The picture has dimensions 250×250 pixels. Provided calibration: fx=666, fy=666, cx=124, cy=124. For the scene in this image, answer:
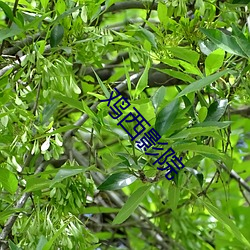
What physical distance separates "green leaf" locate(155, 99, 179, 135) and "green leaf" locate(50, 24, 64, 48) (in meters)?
0.19

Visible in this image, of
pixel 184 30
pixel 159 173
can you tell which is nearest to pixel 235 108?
pixel 184 30

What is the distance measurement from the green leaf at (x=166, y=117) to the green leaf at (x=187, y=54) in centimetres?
9

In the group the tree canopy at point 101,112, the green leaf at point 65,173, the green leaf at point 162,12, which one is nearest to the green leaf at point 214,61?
the tree canopy at point 101,112

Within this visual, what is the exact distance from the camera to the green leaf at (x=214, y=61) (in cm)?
83

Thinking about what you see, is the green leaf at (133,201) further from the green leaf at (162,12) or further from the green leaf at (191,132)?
the green leaf at (162,12)

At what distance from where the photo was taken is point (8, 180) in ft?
2.62

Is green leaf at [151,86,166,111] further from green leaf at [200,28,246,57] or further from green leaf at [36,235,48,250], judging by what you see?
green leaf at [36,235,48,250]

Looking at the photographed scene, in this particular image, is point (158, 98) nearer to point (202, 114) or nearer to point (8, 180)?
point (202, 114)

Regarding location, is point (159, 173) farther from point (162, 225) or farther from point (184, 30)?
point (162, 225)

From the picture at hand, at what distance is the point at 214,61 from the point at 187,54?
4 centimetres

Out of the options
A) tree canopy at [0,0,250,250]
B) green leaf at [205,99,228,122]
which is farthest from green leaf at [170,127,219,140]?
green leaf at [205,99,228,122]

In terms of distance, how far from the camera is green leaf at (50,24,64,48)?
853 millimetres

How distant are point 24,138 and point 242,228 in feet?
1.89

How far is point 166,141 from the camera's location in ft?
2.46
